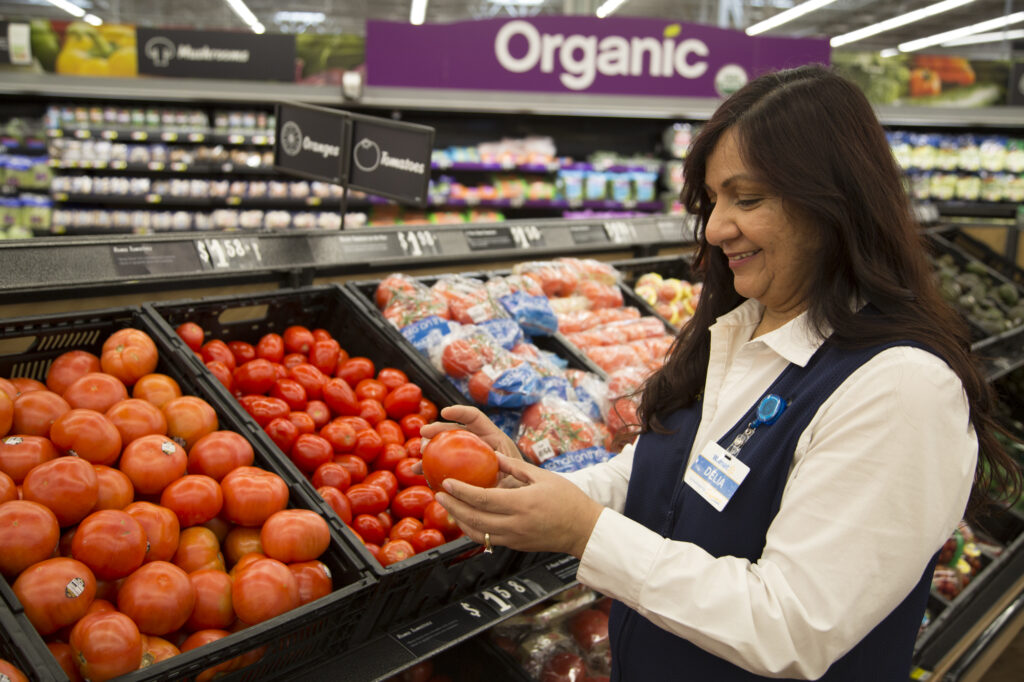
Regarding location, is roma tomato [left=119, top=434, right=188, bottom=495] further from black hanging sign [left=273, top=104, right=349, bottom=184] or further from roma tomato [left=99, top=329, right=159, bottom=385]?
black hanging sign [left=273, top=104, right=349, bottom=184]

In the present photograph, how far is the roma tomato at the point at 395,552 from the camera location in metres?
1.54

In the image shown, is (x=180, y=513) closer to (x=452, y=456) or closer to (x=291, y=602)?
(x=291, y=602)

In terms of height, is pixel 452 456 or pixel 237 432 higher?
pixel 452 456

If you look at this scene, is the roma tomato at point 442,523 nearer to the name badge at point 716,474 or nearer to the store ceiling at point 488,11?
the name badge at point 716,474

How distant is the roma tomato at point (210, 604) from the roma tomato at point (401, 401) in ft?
2.60

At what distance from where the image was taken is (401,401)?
204cm

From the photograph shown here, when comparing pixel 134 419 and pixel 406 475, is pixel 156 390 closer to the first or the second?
pixel 134 419

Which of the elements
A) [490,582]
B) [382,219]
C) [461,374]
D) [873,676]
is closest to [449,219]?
[382,219]

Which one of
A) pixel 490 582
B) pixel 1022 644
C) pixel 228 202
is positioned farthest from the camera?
pixel 228 202

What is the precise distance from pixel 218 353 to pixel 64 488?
2.49 feet

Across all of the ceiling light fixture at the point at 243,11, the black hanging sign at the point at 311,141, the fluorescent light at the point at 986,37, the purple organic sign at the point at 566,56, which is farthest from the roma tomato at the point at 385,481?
the fluorescent light at the point at 986,37

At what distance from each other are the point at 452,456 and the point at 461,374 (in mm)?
975

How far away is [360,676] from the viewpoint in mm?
1306

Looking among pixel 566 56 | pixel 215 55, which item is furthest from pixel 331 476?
pixel 215 55
